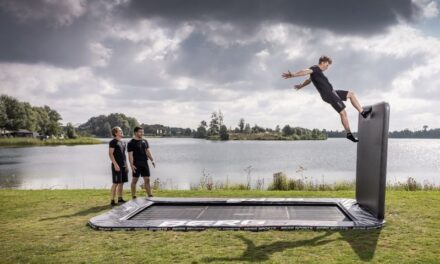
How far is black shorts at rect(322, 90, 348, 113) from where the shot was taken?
21.5 feet

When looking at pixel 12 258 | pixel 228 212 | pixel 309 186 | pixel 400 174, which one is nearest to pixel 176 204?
pixel 228 212

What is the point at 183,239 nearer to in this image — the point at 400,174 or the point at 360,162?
the point at 360,162

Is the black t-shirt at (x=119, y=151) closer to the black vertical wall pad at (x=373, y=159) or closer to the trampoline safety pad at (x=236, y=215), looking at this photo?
the trampoline safety pad at (x=236, y=215)

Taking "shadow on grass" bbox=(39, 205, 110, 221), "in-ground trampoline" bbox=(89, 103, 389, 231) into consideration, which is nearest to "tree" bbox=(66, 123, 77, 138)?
"shadow on grass" bbox=(39, 205, 110, 221)

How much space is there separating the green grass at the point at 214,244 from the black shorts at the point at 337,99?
1924 mm

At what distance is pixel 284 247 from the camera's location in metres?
4.92

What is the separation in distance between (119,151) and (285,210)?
3.28m

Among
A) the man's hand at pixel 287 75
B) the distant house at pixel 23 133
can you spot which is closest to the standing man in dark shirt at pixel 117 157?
the man's hand at pixel 287 75

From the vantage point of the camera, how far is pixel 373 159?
21.5ft

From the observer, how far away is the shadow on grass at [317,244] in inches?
178

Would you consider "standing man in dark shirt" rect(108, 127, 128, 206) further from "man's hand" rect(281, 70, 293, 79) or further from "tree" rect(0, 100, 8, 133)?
"tree" rect(0, 100, 8, 133)

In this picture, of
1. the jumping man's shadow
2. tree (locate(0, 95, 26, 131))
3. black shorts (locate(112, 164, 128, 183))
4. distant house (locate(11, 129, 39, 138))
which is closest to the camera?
the jumping man's shadow

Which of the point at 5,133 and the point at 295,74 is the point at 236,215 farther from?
the point at 5,133

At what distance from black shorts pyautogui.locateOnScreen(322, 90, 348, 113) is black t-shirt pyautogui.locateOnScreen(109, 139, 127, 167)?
3.85m
